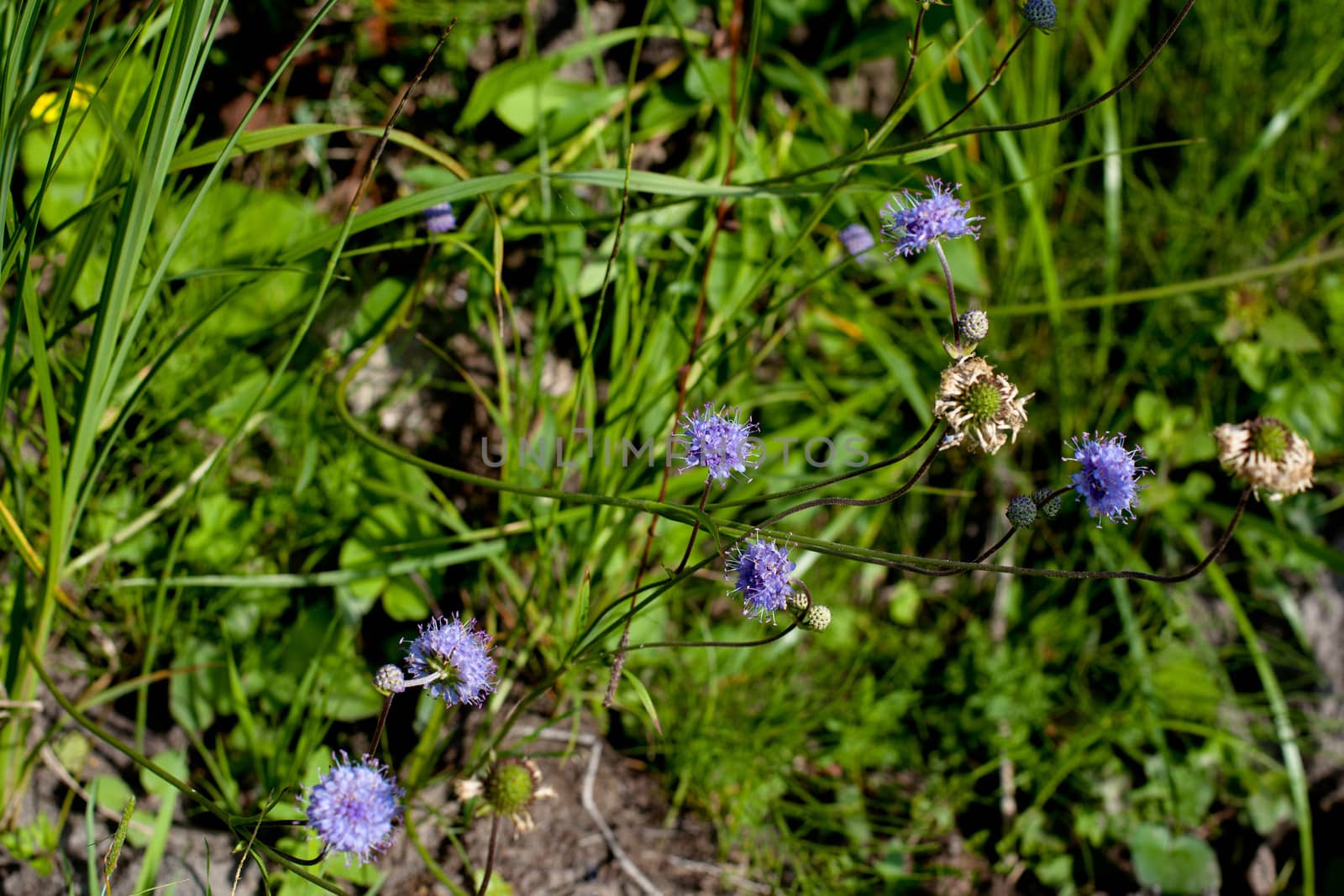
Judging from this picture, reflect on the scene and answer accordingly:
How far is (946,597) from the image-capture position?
2.29 m

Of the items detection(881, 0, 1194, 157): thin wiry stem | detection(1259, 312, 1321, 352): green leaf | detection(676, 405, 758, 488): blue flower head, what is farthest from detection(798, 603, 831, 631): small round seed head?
detection(1259, 312, 1321, 352): green leaf

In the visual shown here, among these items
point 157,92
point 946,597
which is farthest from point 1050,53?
point 157,92

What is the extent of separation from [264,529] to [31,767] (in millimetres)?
528

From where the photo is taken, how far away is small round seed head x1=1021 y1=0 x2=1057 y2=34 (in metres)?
1.26

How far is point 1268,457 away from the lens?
1.13 meters

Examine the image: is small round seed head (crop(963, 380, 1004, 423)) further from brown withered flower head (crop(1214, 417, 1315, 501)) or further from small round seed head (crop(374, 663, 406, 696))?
small round seed head (crop(374, 663, 406, 696))

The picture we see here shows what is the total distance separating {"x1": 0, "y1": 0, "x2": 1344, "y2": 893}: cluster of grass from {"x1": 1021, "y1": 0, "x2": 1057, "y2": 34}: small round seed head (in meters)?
0.26

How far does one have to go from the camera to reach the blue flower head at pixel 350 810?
104 centimetres

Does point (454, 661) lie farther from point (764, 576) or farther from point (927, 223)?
point (927, 223)

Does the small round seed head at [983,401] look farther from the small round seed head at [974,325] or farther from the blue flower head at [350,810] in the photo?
the blue flower head at [350,810]

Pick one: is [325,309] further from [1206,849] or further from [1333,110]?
[1333,110]

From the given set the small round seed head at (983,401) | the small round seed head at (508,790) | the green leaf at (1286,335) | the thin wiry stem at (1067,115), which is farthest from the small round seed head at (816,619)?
the green leaf at (1286,335)

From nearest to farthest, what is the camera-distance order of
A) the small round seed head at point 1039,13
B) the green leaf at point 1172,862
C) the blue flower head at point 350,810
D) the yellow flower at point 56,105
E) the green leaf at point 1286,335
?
the blue flower head at point 350,810, the small round seed head at point 1039,13, the yellow flower at point 56,105, the green leaf at point 1172,862, the green leaf at point 1286,335

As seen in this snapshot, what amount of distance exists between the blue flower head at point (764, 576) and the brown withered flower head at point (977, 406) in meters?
0.23
